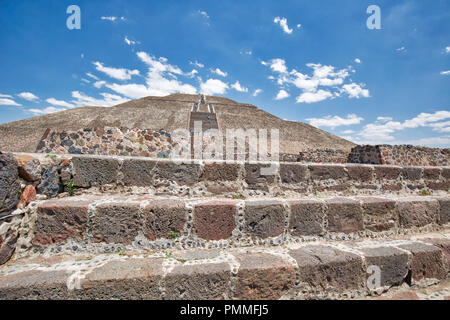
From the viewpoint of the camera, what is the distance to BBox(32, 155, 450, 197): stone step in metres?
1.67

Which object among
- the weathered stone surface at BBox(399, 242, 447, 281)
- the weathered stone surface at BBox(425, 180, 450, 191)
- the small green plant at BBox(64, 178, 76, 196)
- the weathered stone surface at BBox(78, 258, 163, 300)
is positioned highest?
the small green plant at BBox(64, 178, 76, 196)

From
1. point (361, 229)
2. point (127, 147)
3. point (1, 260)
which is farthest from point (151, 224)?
point (127, 147)

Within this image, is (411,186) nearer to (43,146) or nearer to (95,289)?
(95,289)

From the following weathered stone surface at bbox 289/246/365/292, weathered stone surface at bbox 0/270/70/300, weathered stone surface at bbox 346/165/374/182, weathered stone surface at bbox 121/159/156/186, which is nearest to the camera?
weathered stone surface at bbox 0/270/70/300

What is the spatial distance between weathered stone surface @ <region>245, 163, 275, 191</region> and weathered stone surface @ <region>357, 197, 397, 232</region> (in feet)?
2.60

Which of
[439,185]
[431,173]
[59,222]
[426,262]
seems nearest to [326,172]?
[426,262]

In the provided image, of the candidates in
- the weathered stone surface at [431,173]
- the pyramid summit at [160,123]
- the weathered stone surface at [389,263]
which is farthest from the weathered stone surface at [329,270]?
the pyramid summit at [160,123]

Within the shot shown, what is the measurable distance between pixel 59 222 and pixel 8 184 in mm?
338

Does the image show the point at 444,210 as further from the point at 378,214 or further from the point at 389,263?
the point at 389,263

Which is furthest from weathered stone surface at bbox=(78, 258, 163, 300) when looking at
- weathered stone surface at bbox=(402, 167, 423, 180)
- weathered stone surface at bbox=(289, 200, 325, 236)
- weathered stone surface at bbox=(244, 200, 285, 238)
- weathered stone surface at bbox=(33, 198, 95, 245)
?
weathered stone surface at bbox=(402, 167, 423, 180)

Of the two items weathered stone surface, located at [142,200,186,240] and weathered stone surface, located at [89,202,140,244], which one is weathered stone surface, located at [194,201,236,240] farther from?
weathered stone surface, located at [89,202,140,244]

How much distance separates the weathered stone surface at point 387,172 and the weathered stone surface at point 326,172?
45 centimetres

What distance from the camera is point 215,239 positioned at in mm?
1450

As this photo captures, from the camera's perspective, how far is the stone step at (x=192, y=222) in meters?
1.30
